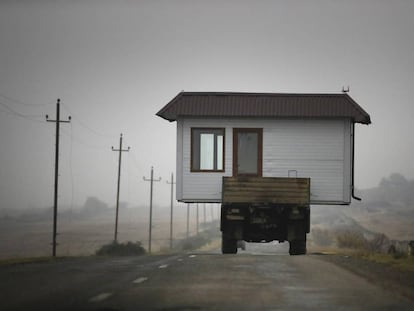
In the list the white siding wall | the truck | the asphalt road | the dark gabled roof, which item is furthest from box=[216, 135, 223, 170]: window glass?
the asphalt road

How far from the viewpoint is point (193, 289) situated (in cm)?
1394

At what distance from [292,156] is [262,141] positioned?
1.28 m

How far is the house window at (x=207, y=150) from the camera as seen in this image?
29797 millimetres

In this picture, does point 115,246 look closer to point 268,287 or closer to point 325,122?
point 325,122

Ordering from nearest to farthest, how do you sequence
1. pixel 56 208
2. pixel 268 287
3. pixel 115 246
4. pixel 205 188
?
pixel 268 287
pixel 205 188
pixel 56 208
pixel 115 246

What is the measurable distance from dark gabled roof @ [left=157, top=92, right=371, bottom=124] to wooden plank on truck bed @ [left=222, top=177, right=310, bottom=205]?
3.03 metres

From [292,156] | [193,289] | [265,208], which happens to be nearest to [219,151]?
[292,156]

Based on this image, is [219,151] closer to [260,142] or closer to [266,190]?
Result: [260,142]

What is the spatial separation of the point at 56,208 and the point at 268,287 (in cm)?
3374

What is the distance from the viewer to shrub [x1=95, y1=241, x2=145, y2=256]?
5747cm

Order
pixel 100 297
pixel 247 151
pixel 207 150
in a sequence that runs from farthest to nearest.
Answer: pixel 247 151 → pixel 207 150 → pixel 100 297

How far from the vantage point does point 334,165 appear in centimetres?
3014

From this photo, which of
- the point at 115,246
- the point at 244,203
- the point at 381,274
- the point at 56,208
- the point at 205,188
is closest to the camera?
the point at 381,274

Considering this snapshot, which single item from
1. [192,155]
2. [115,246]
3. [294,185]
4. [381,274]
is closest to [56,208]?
[115,246]
